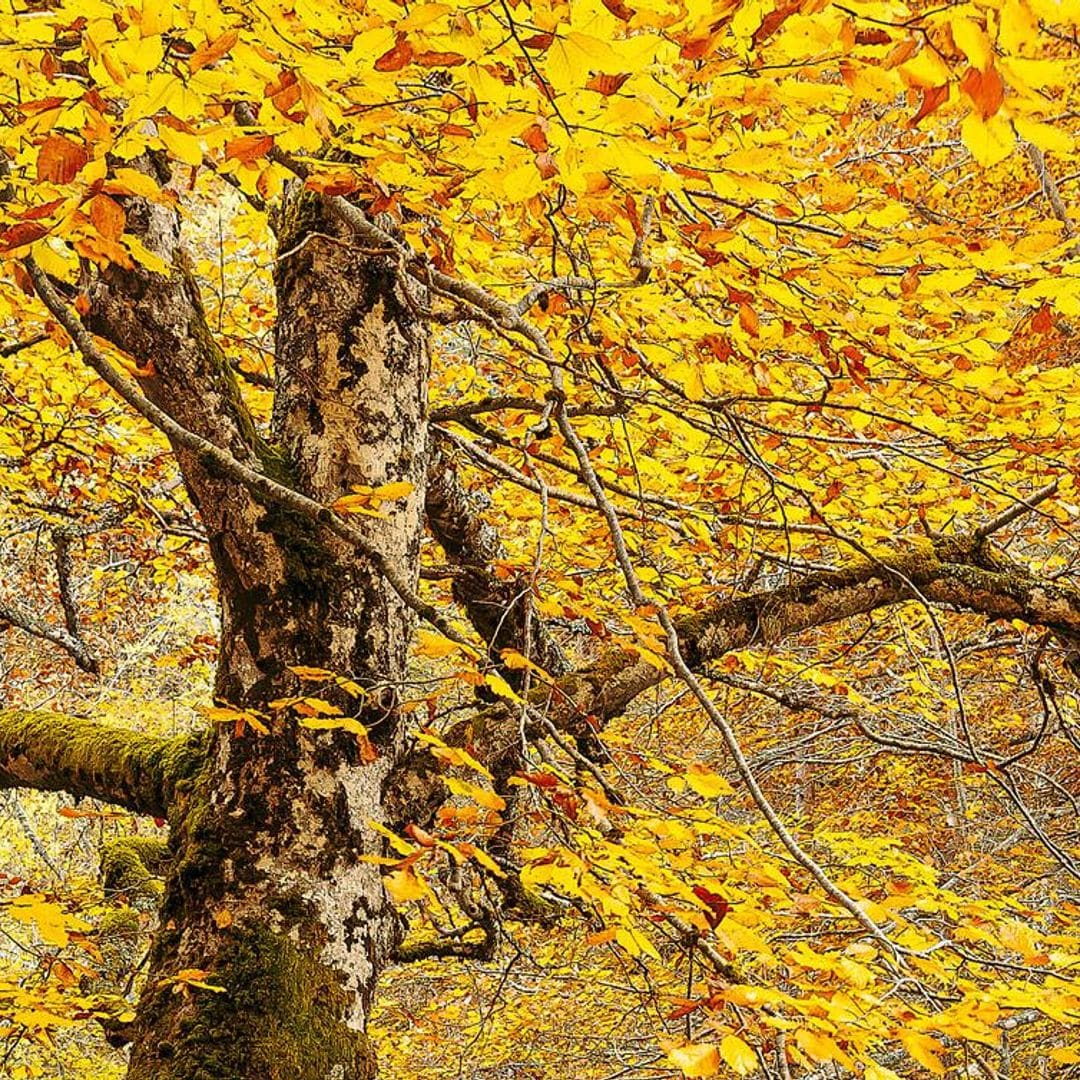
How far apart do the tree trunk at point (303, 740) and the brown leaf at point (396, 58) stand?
736 mm

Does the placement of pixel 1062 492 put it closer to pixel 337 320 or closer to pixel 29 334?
pixel 337 320

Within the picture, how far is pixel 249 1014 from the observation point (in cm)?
253

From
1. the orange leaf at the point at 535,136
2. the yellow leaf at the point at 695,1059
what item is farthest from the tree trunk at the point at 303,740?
the yellow leaf at the point at 695,1059

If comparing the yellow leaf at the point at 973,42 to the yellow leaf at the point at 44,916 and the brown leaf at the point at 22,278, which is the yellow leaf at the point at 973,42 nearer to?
the brown leaf at the point at 22,278

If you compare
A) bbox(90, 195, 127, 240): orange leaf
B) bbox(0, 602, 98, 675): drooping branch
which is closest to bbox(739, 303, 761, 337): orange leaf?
bbox(90, 195, 127, 240): orange leaf

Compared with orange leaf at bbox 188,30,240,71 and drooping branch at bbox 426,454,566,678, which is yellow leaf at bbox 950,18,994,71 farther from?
drooping branch at bbox 426,454,566,678

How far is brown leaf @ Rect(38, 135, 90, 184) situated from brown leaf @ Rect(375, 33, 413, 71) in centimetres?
63

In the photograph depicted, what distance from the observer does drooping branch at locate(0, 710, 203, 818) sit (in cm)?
324

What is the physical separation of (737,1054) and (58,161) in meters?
1.93

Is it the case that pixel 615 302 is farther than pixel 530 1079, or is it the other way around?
pixel 530 1079

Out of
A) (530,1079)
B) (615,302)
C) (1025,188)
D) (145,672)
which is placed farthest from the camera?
(145,672)

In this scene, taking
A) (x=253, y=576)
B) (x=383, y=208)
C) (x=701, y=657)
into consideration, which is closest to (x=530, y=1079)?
(x=701, y=657)

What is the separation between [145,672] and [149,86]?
1212cm

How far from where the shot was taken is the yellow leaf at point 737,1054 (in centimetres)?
153
